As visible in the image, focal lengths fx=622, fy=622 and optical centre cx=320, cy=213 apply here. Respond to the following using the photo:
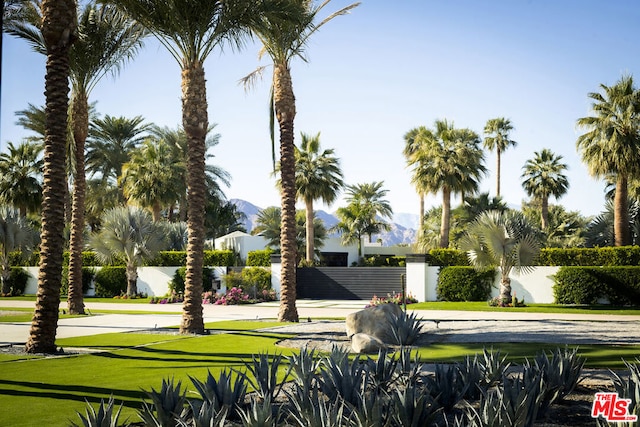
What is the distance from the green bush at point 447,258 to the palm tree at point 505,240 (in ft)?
15.1

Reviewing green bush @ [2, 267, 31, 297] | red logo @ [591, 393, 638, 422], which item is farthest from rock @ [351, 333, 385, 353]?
green bush @ [2, 267, 31, 297]

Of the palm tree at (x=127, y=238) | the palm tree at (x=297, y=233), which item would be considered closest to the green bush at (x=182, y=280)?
the palm tree at (x=127, y=238)

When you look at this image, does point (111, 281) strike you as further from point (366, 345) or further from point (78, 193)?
point (366, 345)

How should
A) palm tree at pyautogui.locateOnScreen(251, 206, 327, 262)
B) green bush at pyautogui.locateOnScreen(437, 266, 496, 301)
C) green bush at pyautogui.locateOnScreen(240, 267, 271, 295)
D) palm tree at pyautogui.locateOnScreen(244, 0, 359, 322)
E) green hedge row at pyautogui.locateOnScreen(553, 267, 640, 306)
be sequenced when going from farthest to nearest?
1. palm tree at pyautogui.locateOnScreen(251, 206, 327, 262)
2. green bush at pyautogui.locateOnScreen(240, 267, 271, 295)
3. green bush at pyautogui.locateOnScreen(437, 266, 496, 301)
4. green hedge row at pyautogui.locateOnScreen(553, 267, 640, 306)
5. palm tree at pyautogui.locateOnScreen(244, 0, 359, 322)

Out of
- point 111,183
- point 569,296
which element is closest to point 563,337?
point 569,296

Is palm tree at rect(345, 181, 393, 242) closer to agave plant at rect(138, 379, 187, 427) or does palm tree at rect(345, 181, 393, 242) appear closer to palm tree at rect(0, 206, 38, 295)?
palm tree at rect(0, 206, 38, 295)

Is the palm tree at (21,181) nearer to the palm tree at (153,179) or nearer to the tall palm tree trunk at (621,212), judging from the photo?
the palm tree at (153,179)

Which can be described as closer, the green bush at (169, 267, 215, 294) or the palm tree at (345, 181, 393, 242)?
the green bush at (169, 267, 215, 294)

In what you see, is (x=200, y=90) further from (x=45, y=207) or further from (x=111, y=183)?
(x=111, y=183)

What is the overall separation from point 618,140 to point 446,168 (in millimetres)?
9678

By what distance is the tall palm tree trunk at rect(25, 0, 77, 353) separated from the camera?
12.5 meters

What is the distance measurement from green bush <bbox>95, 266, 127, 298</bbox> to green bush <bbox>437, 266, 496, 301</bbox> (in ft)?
62.4

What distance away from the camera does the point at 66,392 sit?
8.29 metres

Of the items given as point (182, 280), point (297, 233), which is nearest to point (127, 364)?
point (182, 280)
